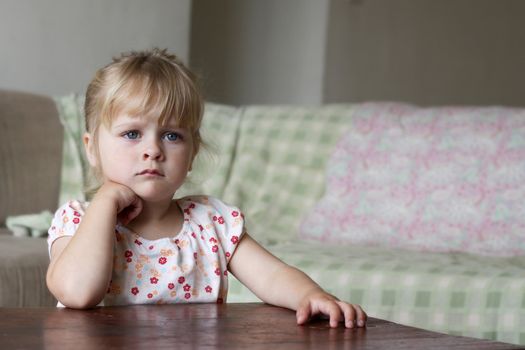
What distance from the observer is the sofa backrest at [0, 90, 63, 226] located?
2.97m

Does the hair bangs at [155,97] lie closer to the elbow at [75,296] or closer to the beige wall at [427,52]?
the elbow at [75,296]

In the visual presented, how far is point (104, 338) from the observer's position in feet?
3.17

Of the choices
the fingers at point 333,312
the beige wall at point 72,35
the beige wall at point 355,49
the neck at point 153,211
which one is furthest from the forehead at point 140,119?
the beige wall at point 355,49

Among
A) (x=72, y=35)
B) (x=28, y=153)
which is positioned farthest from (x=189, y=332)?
(x=72, y=35)

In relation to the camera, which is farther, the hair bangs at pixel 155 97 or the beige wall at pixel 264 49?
the beige wall at pixel 264 49

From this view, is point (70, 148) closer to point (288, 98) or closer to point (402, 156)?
point (402, 156)

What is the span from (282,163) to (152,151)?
1866 millimetres

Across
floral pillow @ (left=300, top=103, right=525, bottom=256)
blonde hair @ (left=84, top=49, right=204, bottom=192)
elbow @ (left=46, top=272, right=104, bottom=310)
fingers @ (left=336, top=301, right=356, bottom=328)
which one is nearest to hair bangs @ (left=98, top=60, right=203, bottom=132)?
blonde hair @ (left=84, top=49, right=204, bottom=192)

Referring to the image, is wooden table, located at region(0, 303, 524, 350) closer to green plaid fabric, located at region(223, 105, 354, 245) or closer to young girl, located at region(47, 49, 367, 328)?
young girl, located at region(47, 49, 367, 328)

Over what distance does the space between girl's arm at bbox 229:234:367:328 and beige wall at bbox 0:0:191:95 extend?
7.14ft

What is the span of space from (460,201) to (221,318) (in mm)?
1729

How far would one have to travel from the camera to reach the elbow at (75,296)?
1.21m

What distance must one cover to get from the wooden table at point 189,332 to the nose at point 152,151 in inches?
8.2

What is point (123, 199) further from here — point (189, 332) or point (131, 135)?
point (189, 332)
